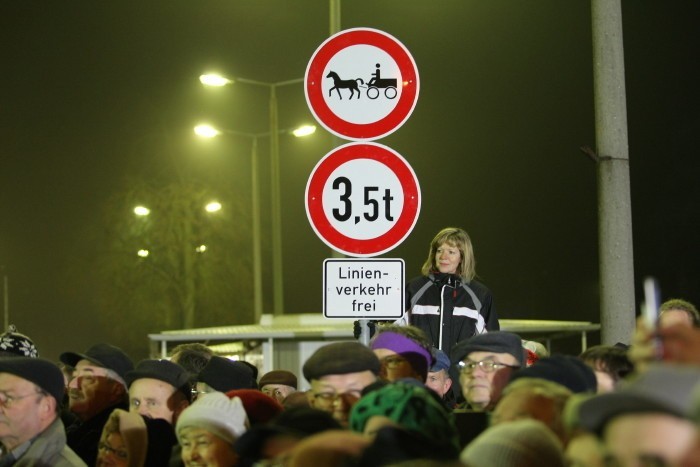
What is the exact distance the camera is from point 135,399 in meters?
5.88

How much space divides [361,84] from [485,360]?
237 centimetres

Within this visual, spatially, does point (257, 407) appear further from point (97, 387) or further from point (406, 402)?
point (97, 387)

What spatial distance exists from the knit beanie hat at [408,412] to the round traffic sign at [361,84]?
11.6 ft

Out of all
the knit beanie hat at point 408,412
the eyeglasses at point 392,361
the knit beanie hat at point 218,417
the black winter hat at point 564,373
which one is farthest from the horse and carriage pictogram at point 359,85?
the knit beanie hat at point 408,412

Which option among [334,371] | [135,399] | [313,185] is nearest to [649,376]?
[334,371]

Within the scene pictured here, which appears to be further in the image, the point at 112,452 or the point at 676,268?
the point at 676,268

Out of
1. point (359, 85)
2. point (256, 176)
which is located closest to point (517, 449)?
point (359, 85)

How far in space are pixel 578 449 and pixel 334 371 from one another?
76.7 inches

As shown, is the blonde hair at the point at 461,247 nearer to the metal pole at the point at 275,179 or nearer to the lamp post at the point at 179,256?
the metal pole at the point at 275,179

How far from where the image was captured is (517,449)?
2.94m

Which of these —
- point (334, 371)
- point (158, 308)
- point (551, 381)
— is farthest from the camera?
point (158, 308)

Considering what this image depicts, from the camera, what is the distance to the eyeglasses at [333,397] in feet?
14.5

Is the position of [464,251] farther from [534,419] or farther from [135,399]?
[534,419]

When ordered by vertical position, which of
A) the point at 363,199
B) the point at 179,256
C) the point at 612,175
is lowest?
the point at 363,199
